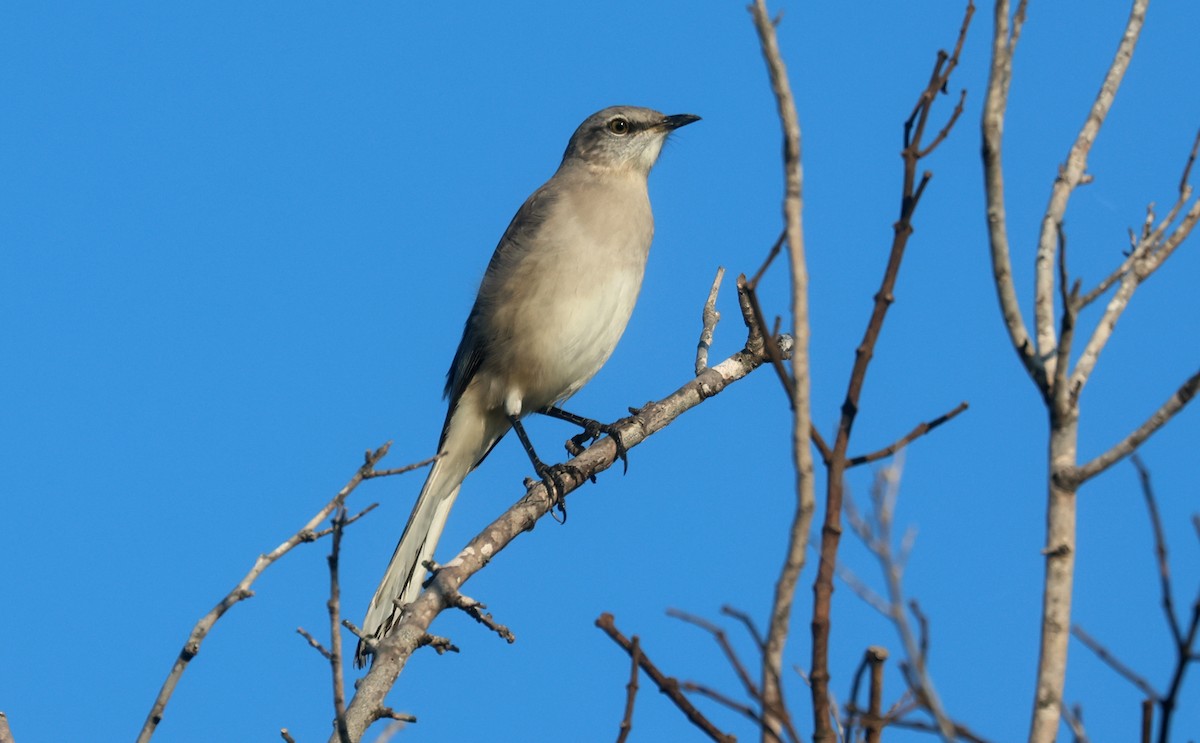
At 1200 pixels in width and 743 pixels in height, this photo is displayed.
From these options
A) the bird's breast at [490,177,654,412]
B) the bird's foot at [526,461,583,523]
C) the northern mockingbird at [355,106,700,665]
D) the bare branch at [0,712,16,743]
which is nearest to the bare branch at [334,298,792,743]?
the bird's foot at [526,461,583,523]

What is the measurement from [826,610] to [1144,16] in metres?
1.49

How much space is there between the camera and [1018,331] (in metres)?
2.07

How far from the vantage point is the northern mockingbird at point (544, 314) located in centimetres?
576

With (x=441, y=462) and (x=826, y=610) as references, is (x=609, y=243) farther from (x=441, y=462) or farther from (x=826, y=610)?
(x=826, y=610)

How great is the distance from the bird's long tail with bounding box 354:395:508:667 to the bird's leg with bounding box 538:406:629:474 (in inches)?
11.0

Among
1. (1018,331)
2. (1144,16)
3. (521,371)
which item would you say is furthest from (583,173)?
(1018,331)

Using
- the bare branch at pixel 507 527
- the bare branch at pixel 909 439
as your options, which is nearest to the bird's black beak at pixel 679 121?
the bare branch at pixel 507 527

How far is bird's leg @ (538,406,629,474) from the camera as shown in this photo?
5378mm

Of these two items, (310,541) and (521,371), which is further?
(521,371)

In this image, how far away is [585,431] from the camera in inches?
227

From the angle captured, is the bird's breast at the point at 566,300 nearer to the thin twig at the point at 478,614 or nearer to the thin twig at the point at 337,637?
the thin twig at the point at 478,614

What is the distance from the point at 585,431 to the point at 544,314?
59 cm

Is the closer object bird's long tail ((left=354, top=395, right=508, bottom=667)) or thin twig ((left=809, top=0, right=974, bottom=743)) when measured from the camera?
thin twig ((left=809, top=0, right=974, bottom=743))

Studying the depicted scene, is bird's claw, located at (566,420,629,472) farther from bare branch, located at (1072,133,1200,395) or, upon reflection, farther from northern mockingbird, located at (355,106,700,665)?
bare branch, located at (1072,133,1200,395)
